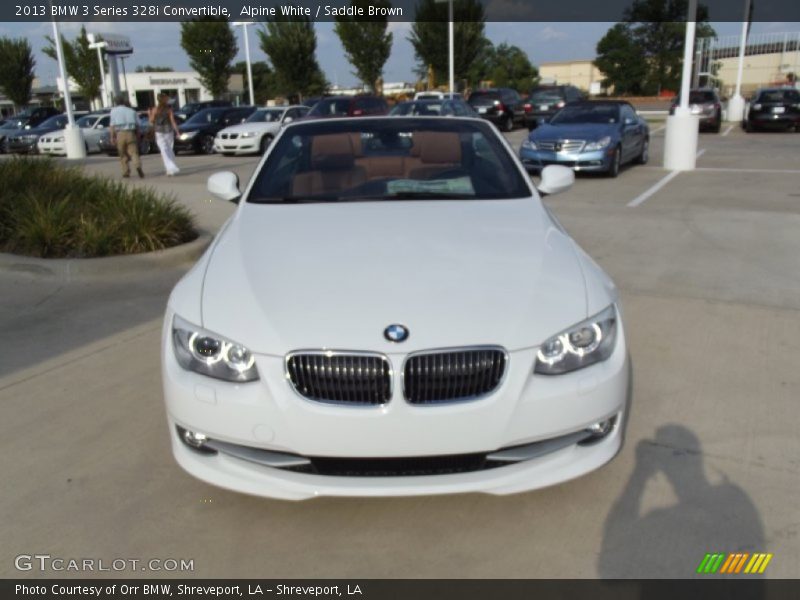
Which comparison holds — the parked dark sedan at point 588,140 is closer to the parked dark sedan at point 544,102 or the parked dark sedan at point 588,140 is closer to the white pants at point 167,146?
the white pants at point 167,146

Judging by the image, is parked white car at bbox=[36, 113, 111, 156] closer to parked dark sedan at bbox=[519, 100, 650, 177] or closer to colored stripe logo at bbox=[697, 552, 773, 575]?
parked dark sedan at bbox=[519, 100, 650, 177]

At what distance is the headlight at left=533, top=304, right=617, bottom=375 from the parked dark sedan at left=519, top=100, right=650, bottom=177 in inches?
416

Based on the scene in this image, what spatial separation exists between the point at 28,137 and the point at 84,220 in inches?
722

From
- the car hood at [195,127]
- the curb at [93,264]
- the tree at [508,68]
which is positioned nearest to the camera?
the curb at [93,264]

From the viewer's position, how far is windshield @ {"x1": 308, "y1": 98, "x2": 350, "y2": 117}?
1997cm

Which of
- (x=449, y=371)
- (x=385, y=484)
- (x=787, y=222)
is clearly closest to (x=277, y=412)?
(x=385, y=484)

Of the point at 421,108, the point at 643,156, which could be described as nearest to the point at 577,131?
the point at 643,156

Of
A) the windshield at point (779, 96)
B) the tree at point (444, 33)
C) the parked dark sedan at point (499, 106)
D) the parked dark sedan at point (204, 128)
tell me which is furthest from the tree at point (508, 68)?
the parked dark sedan at point (204, 128)

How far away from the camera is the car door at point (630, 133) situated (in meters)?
13.9

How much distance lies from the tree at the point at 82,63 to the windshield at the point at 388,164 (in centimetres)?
5026

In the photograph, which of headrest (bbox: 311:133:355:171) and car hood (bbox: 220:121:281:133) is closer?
headrest (bbox: 311:133:355:171)

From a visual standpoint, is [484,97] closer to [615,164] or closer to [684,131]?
[684,131]

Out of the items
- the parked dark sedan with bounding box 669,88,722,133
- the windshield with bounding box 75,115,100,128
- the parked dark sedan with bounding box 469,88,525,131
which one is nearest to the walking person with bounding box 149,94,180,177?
the windshield with bounding box 75,115,100,128

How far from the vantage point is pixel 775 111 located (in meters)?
23.9
